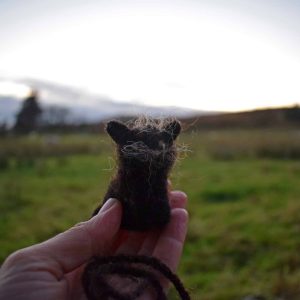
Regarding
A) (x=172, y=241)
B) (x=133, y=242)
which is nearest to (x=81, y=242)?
(x=133, y=242)

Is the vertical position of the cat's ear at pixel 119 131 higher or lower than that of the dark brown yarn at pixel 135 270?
higher

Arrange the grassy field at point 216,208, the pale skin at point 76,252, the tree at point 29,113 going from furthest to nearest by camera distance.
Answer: the tree at point 29,113 < the grassy field at point 216,208 < the pale skin at point 76,252

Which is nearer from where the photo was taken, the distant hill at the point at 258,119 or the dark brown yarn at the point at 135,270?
the dark brown yarn at the point at 135,270

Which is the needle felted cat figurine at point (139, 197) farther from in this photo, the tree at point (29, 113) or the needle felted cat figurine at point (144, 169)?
the tree at point (29, 113)

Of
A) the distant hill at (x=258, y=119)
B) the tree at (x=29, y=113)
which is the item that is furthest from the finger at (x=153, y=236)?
the distant hill at (x=258, y=119)

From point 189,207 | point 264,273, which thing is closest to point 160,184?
point 264,273

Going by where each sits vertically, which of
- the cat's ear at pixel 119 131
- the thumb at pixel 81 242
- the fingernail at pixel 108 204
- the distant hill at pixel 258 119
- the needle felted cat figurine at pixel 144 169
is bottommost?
the thumb at pixel 81 242

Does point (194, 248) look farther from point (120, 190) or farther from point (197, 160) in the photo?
point (197, 160)

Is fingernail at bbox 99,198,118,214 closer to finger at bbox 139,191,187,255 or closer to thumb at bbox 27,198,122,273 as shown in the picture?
thumb at bbox 27,198,122,273
